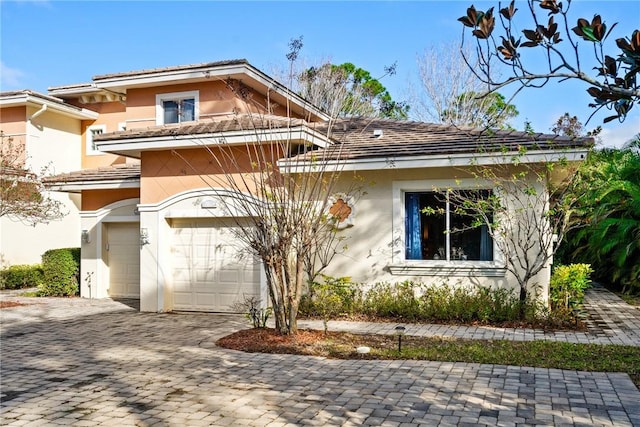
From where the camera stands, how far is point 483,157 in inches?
450

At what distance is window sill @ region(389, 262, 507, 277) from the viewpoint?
38.2 ft

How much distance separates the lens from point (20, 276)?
1931 centimetres

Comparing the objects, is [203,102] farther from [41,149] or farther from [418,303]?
[41,149]

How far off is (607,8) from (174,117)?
44.0 ft

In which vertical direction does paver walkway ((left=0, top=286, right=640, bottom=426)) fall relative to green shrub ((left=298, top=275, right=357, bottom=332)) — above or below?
below

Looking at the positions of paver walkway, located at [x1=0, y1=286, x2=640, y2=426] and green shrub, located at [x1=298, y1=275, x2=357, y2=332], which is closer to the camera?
paver walkway, located at [x1=0, y1=286, x2=640, y2=426]

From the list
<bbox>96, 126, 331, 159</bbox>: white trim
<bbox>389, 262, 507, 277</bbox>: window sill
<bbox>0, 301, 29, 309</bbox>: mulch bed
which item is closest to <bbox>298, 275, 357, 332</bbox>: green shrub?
<bbox>389, 262, 507, 277</bbox>: window sill

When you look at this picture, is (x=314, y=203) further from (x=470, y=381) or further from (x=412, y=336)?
(x=470, y=381)

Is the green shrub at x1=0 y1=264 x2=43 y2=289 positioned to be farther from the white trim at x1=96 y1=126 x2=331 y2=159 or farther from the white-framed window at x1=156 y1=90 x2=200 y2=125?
the white trim at x1=96 y1=126 x2=331 y2=159

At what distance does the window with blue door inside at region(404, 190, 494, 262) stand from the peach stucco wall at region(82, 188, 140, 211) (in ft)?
27.9

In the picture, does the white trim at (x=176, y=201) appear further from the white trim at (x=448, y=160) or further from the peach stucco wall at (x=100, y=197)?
the peach stucco wall at (x=100, y=197)

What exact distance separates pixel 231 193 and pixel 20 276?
11.4 meters

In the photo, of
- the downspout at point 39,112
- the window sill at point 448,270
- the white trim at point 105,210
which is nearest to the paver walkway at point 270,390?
the window sill at point 448,270

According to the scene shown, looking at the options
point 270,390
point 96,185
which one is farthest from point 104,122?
point 270,390
